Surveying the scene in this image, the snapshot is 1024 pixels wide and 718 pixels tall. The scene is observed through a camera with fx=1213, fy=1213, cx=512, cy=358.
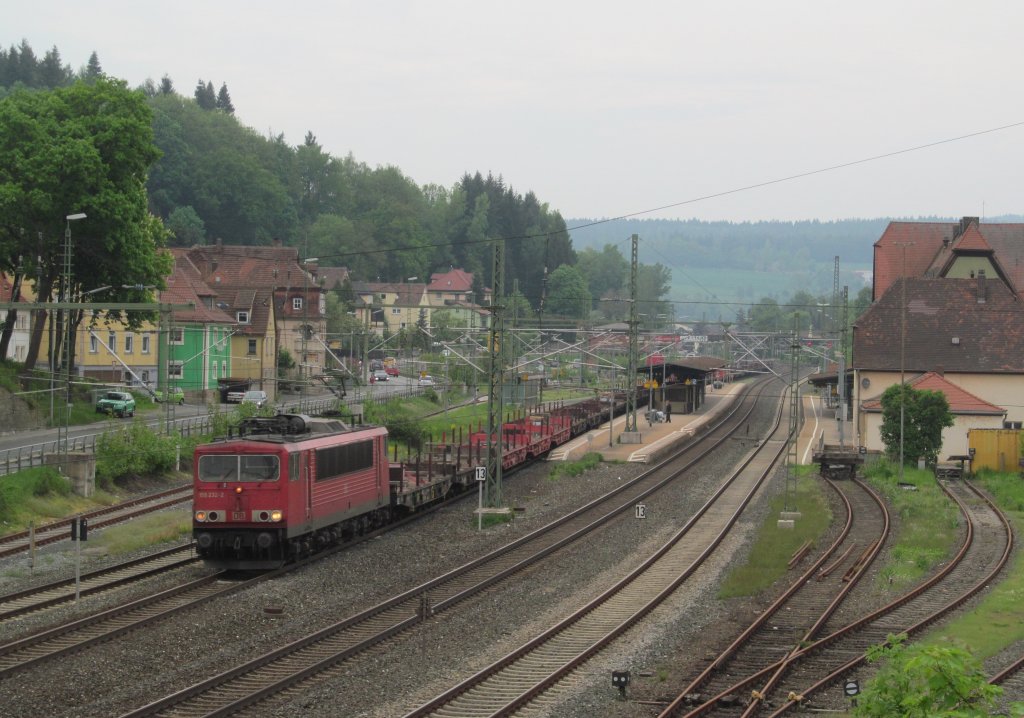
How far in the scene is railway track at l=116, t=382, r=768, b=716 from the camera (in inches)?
640

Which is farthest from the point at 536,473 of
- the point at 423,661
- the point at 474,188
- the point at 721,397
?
the point at 474,188

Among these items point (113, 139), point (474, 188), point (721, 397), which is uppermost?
point (474, 188)

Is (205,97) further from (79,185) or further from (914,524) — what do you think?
(914,524)

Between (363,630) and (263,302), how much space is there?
58193 millimetres

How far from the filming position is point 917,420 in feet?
167

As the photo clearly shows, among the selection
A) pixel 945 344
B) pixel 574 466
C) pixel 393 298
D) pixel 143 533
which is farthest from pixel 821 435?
pixel 393 298

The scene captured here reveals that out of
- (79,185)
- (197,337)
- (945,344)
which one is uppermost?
(79,185)

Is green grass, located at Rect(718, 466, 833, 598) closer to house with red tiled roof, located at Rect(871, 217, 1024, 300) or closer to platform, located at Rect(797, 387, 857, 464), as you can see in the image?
platform, located at Rect(797, 387, 857, 464)

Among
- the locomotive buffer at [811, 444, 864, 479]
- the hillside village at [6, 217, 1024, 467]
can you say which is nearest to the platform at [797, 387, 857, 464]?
the locomotive buffer at [811, 444, 864, 479]

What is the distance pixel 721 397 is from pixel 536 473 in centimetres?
5491

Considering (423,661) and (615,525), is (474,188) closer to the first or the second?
(615,525)

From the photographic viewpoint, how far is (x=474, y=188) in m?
174

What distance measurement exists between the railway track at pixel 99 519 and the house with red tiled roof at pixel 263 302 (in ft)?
108

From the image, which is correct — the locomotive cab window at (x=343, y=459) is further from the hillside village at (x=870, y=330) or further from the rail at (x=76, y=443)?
the hillside village at (x=870, y=330)
